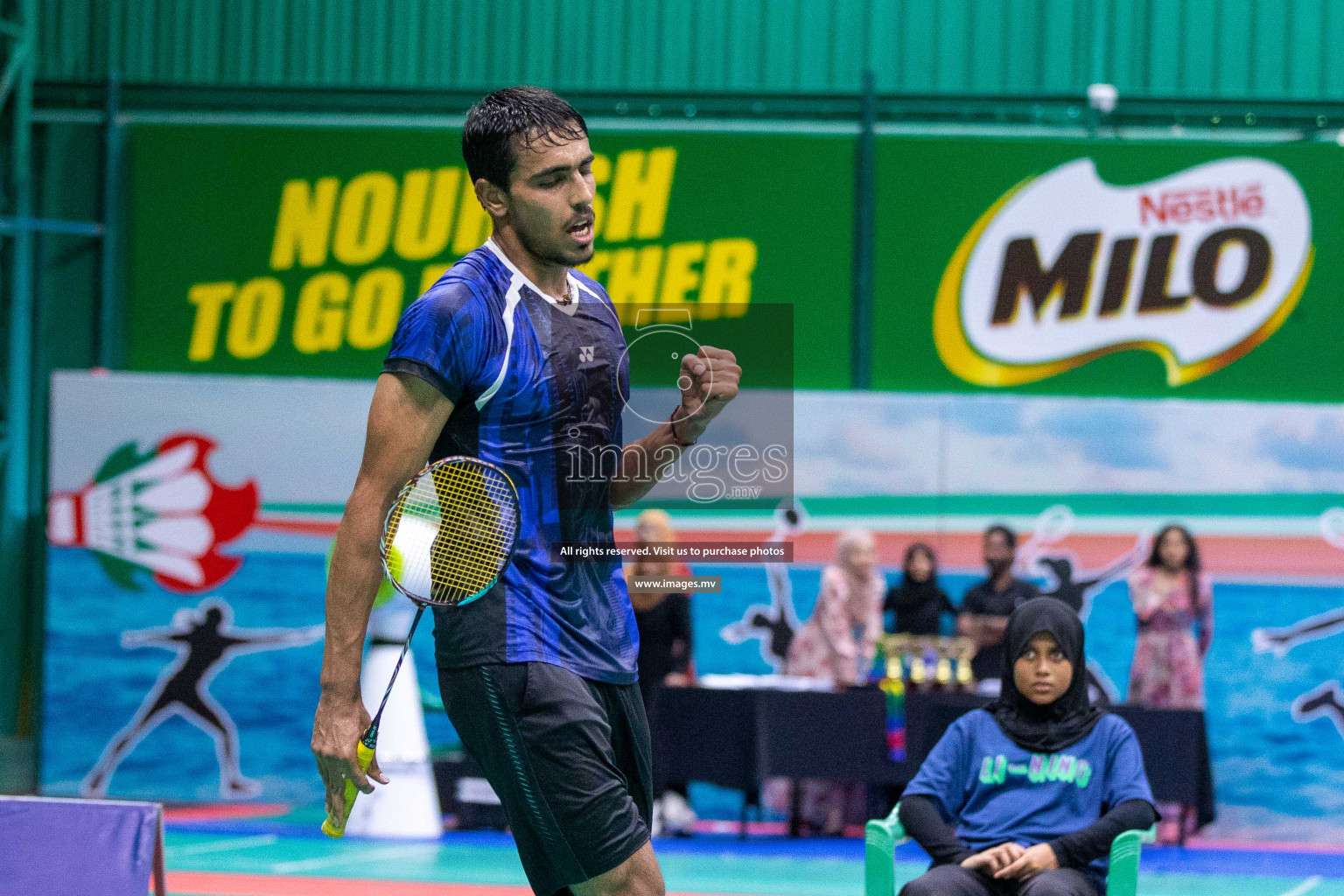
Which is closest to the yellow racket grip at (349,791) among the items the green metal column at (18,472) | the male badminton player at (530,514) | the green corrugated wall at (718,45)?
the male badminton player at (530,514)

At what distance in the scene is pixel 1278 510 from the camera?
7.93 m

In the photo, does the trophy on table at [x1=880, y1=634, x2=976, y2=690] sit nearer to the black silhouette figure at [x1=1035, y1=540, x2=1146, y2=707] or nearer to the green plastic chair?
the black silhouette figure at [x1=1035, y1=540, x2=1146, y2=707]

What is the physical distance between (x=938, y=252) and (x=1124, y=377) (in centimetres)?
128

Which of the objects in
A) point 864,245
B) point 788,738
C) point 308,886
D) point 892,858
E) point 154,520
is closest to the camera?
point 892,858

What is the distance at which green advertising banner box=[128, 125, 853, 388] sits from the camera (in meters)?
8.77

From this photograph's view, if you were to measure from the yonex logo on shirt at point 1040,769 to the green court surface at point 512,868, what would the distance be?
2.08 metres

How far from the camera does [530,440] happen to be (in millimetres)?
2145

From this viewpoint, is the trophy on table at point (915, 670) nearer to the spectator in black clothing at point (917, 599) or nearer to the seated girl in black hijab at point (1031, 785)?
the spectator in black clothing at point (917, 599)

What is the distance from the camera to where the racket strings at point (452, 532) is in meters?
2.08

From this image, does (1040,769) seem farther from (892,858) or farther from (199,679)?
(199,679)

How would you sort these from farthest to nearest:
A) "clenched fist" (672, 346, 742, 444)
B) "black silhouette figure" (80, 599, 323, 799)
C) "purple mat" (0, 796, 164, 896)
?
"black silhouette figure" (80, 599, 323, 799), "purple mat" (0, 796, 164, 896), "clenched fist" (672, 346, 742, 444)

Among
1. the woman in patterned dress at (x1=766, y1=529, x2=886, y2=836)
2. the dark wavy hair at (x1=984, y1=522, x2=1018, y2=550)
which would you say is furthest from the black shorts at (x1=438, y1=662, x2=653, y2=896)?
the dark wavy hair at (x1=984, y1=522, x2=1018, y2=550)

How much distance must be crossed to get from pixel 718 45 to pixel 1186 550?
426cm

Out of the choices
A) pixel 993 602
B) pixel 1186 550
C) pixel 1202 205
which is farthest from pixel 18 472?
pixel 1202 205
